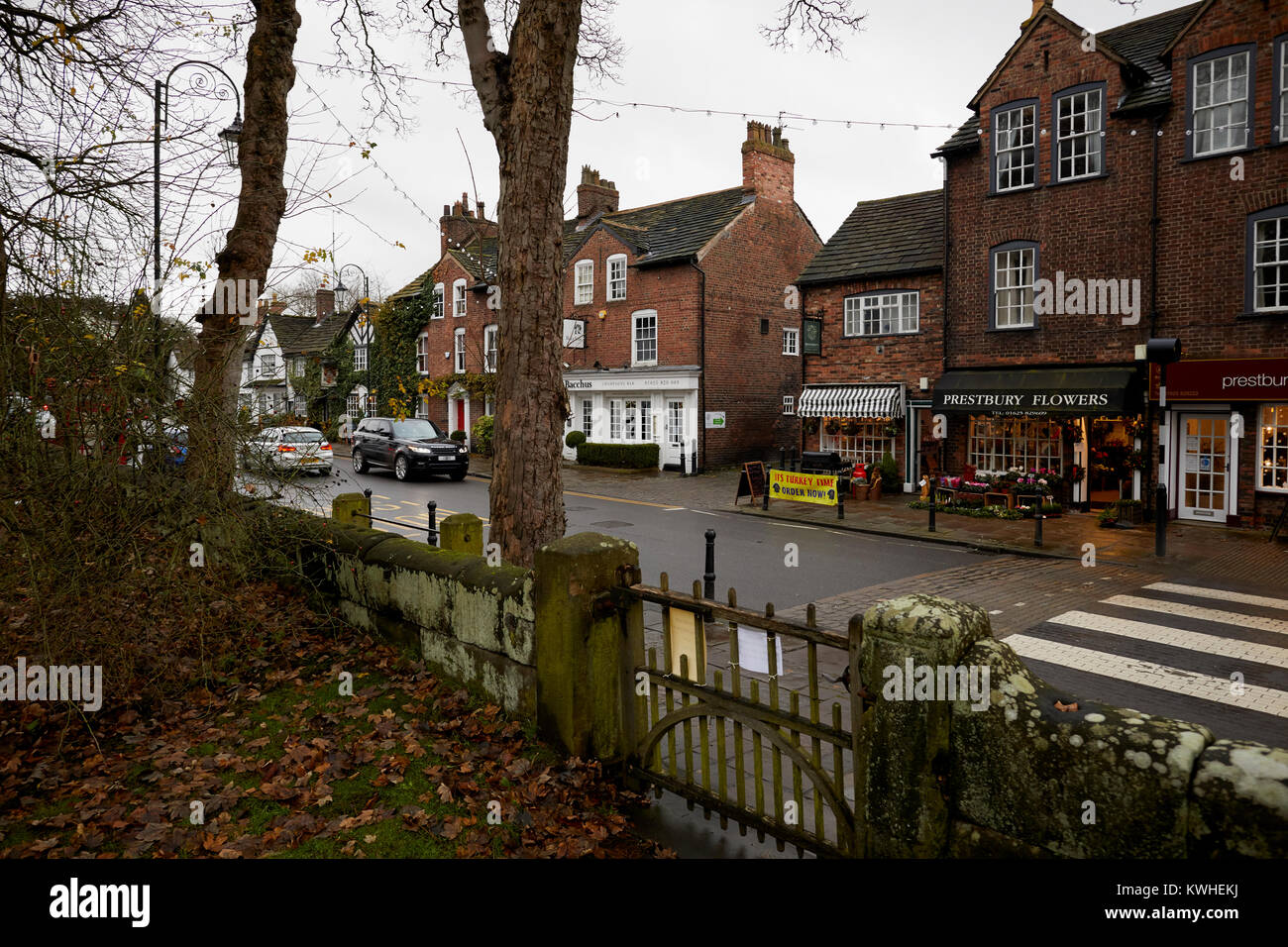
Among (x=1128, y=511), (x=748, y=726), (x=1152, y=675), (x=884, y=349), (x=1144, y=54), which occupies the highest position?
(x=1144, y=54)

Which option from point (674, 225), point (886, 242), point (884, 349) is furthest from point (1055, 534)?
point (674, 225)

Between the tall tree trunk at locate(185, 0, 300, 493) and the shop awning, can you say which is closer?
the tall tree trunk at locate(185, 0, 300, 493)

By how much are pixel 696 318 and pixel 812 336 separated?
5.86 metres

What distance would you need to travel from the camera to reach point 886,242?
24125 mm

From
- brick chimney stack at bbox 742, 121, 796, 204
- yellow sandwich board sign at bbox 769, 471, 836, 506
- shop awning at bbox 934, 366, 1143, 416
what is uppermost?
brick chimney stack at bbox 742, 121, 796, 204

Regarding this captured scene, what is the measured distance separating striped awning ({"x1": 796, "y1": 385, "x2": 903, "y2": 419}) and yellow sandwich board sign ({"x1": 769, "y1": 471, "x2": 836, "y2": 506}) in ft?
14.3

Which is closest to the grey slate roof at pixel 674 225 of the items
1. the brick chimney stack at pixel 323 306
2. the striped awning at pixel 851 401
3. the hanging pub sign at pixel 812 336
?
the hanging pub sign at pixel 812 336

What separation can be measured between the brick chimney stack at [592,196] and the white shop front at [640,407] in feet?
27.3

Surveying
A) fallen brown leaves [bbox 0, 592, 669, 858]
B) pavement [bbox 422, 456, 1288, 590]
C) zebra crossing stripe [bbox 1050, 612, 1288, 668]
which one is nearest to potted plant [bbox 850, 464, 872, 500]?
pavement [bbox 422, 456, 1288, 590]

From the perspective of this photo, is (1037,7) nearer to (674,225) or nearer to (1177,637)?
(674,225)

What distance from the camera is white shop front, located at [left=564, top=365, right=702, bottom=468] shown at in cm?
2988

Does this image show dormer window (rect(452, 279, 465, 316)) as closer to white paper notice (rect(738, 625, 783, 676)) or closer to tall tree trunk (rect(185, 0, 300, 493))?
tall tree trunk (rect(185, 0, 300, 493))
